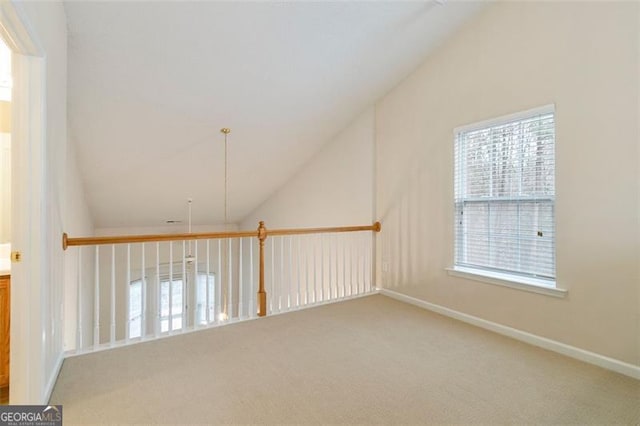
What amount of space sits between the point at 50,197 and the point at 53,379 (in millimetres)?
1141

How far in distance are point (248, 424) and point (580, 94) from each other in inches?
123

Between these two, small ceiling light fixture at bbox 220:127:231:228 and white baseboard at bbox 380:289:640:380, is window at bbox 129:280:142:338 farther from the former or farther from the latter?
white baseboard at bbox 380:289:640:380

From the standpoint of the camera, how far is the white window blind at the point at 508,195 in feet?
8.77

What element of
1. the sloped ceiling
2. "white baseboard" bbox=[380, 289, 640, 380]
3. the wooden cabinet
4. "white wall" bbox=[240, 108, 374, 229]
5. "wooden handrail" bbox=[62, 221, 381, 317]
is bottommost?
"white baseboard" bbox=[380, 289, 640, 380]

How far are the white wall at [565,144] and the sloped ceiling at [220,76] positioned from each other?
1.64 feet

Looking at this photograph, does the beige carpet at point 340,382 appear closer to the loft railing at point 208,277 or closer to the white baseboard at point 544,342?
the white baseboard at point 544,342

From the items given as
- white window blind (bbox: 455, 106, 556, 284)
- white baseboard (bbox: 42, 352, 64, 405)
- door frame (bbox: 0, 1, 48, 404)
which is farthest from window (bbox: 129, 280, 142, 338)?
white window blind (bbox: 455, 106, 556, 284)

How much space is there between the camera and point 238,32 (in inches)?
110

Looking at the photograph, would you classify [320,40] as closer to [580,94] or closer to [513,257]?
[580,94]

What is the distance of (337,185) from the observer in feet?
16.1

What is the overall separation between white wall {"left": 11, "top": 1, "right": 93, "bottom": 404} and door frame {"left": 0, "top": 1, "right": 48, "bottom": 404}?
0.01 meters

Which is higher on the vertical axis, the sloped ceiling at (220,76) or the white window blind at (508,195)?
the sloped ceiling at (220,76)

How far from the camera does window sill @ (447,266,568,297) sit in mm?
2604

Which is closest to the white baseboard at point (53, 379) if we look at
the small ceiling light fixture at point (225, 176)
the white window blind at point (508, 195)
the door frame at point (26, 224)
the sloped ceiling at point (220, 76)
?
the door frame at point (26, 224)
